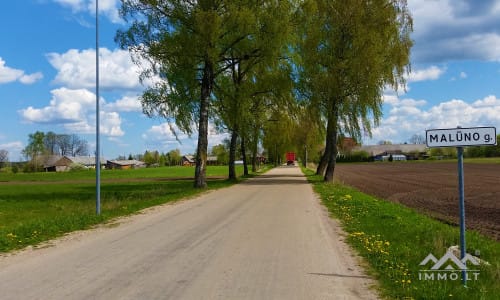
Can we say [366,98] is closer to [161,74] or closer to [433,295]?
[161,74]

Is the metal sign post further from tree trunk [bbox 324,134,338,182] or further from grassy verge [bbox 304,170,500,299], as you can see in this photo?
tree trunk [bbox 324,134,338,182]

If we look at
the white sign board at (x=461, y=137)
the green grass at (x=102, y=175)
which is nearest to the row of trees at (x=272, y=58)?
the white sign board at (x=461, y=137)

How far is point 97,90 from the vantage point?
15.3 metres

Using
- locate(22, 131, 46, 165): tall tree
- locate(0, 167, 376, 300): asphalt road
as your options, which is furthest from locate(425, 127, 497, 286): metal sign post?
locate(22, 131, 46, 165): tall tree

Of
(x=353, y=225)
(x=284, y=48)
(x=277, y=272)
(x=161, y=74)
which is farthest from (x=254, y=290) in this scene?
(x=284, y=48)

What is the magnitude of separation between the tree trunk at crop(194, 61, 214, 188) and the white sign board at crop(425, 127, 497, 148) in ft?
68.8

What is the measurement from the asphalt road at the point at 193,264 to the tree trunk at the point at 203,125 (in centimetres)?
1396

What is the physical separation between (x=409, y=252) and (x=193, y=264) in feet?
12.1

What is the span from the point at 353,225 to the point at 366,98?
18816 millimetres

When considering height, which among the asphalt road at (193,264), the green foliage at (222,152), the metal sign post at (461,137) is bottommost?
the asphalt road at (193,264)

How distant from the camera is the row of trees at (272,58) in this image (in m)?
24.9

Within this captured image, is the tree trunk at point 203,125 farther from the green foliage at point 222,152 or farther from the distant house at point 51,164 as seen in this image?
the distant house at point 51,164

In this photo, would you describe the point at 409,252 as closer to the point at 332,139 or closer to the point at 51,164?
the point at 332,139

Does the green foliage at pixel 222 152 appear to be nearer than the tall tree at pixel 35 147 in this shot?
Yes
